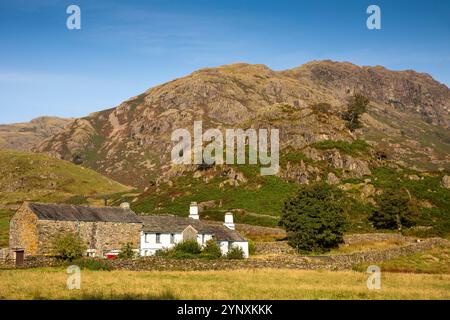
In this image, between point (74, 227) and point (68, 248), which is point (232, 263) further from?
point (74, 227)

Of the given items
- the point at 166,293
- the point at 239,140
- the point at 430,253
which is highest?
the point at 239,140

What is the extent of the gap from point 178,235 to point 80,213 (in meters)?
12.3

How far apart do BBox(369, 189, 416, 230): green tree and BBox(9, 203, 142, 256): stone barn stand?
3780 cm

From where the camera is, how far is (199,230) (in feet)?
219

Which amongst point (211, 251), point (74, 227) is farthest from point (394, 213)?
point (74, 227)

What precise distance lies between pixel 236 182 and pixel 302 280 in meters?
66.6

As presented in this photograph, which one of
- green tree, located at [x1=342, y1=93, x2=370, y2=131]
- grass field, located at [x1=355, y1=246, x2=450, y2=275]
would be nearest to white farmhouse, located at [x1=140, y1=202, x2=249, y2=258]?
grass field, located at [x1=355, y1=246, x2=450, y2=275]

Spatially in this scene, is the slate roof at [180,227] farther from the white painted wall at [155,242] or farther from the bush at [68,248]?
the bush at [68,248]

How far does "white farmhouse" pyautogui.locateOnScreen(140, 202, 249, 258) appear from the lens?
217 ft

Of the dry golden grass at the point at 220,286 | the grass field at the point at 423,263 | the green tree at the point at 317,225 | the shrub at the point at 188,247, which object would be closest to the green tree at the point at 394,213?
the grass field at the point at 423,263

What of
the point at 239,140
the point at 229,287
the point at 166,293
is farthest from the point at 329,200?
the point at 239,140

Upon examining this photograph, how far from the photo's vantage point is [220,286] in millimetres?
33031

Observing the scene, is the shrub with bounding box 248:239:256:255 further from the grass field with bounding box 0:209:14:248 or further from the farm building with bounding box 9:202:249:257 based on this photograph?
the grass field with bounding box 0:209:14:248
